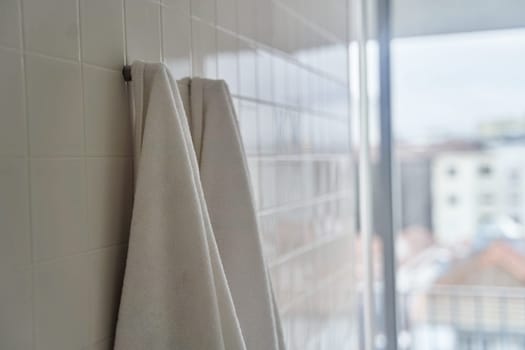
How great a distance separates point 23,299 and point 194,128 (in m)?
0.42

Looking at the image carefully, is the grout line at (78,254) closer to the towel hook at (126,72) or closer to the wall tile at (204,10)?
the towel hook at (126,72)

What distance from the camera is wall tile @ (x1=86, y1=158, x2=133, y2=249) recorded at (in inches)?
32.2

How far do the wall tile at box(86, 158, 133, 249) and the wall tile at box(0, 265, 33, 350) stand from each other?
128mm

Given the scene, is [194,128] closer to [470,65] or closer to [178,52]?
[178,52]

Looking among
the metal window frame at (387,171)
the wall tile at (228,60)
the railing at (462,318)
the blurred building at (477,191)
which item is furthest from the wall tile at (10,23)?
the railing at (462,318)

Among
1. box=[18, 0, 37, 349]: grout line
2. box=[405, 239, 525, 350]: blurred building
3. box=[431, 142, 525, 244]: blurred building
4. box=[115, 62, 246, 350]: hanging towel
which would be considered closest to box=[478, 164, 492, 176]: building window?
box=[431, 142, 525, 244]: blurred building

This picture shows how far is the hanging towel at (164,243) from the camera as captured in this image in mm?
825

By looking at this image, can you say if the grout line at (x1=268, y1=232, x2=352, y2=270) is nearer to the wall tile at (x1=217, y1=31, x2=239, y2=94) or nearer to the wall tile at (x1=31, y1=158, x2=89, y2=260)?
the wall tile at (x1=217, y1=31, x2=239, y2=94)

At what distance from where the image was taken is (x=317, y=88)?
1.76 m

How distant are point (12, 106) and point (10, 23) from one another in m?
0.09

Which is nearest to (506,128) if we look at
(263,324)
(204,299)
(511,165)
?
(511,165)

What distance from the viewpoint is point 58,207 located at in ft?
2.48

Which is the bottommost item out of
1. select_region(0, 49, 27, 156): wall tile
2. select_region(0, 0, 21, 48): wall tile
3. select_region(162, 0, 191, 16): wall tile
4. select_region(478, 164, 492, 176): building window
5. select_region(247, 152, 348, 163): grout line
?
select_region(478, 164, 492, 176): building window

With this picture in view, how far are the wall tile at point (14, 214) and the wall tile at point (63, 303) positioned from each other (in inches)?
1.5
